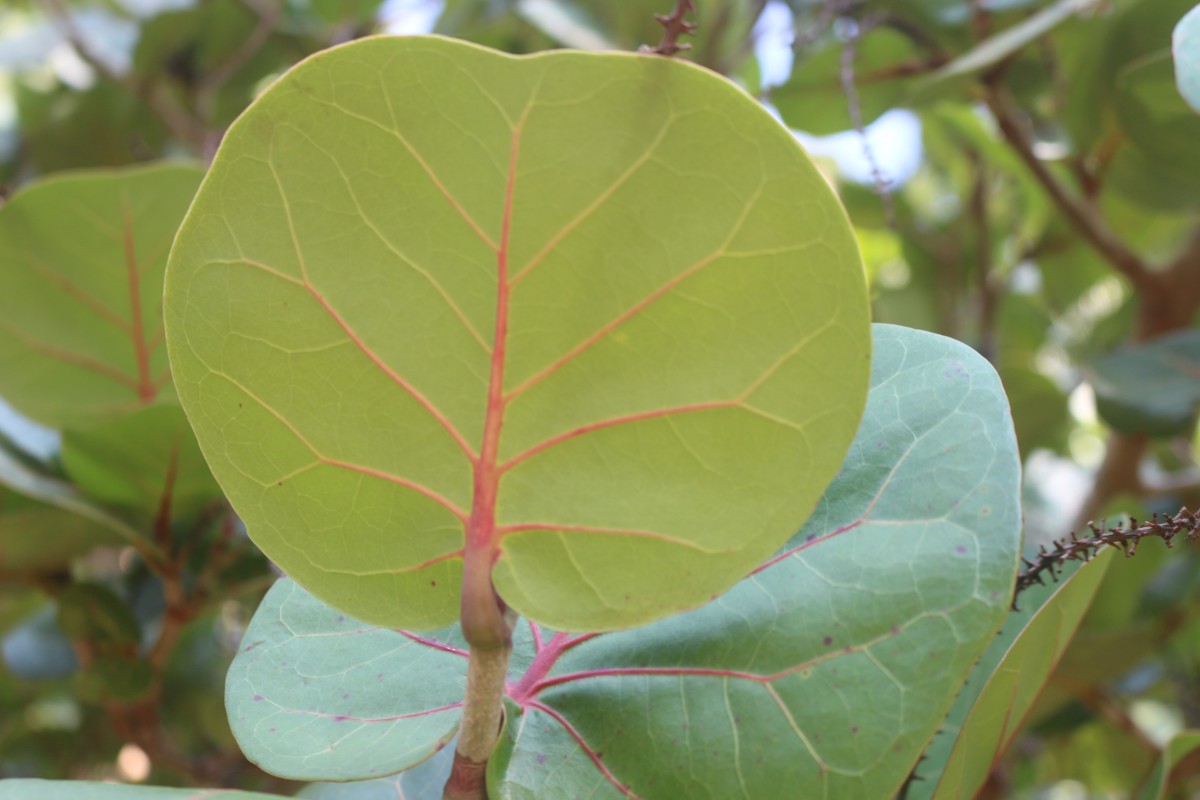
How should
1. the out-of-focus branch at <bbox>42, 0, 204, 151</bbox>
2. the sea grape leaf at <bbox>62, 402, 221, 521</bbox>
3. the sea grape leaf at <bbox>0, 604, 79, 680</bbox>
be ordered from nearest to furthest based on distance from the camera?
1. the sea grape leaf at <bbox>62, 402, 221, 521</bbox>
2. the sea grape leaf at <bbox>0, 604, 79, 680</bbox>
3. the out-of-focus branch at <bbox>42, 0, 204, 151</bbox>

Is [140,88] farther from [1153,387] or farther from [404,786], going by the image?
[1153,387]

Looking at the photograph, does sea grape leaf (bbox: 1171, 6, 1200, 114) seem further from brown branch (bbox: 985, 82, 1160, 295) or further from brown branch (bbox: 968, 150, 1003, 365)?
brown branch (bbox: 968, 150, 1003, 365)

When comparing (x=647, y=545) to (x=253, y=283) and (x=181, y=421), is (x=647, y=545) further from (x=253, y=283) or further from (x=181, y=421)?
(x=181, y=421)

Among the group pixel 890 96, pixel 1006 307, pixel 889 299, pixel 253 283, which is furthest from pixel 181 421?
pixel 1006 307

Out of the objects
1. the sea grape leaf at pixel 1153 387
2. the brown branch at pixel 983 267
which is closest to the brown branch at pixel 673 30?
the sea grape leaf at pixel 1153 387

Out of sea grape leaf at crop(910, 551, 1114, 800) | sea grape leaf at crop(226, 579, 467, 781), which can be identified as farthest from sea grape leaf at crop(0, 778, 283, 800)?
sea grape leaf at crop(910, 551, 1114, 800)

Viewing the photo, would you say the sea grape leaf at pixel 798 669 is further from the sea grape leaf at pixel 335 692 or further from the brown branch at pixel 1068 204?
the brown branch at pixel 1068 204
